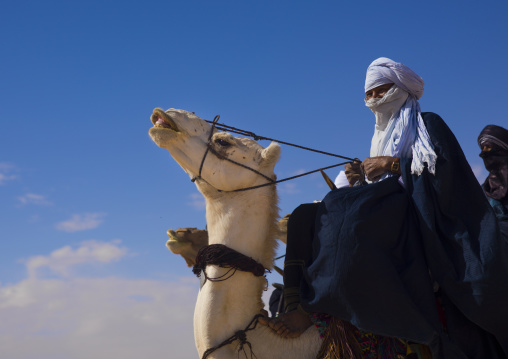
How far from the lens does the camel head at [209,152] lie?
4727 millimetres

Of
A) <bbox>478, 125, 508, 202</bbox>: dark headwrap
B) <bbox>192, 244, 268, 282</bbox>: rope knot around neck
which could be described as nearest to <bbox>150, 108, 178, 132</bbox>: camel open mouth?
<bbox>192, 244, 268, 282</bbox>: rope knot around neck

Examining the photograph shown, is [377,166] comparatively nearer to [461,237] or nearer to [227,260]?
[461,237]

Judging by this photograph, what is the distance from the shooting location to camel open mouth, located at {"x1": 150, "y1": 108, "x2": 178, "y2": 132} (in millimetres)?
4785

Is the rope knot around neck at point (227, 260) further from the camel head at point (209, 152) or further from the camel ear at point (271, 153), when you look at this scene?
the camel ear at point (271, 153)

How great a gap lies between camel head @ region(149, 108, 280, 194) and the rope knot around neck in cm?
51

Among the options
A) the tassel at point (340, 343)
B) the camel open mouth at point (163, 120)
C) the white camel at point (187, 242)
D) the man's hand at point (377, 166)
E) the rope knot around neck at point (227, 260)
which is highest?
the white camel at point (187, 242)

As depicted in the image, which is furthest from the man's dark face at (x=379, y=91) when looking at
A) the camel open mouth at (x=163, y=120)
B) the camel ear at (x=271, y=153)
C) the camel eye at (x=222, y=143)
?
the camel open mouth at (x=163, y=120)

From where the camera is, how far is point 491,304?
12.8 feet

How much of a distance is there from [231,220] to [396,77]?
1.77 m

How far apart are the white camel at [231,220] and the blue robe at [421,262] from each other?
43cm

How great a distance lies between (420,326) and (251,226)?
146cm

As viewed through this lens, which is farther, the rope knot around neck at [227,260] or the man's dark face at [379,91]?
the man's dark face at [379,91]

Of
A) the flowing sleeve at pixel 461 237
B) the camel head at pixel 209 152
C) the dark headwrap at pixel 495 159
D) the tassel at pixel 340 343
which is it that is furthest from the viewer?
the dark headwrap at pixel 495 159

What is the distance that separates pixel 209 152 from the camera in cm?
478
